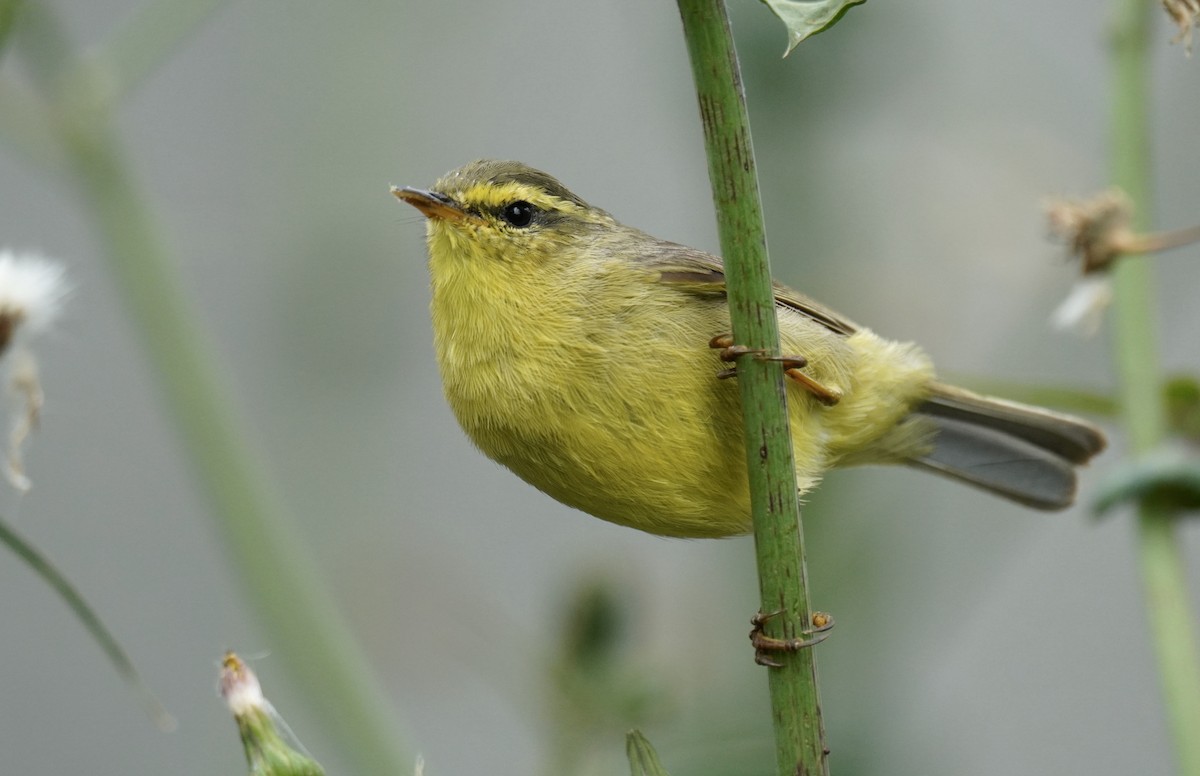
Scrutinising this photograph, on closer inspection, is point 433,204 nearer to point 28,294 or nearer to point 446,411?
point 28,294

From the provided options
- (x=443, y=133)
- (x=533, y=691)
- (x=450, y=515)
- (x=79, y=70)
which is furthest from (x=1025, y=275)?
(x=450, y=515)

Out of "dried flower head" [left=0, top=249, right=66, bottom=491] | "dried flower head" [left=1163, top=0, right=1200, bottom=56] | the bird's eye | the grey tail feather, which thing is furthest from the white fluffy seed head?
the grey tail feather

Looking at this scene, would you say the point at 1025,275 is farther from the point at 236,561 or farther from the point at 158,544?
the point at 158,544

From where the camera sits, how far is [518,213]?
3223 mm

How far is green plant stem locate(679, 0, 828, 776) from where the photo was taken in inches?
60.8

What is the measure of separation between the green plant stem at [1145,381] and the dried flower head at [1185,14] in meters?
0.53

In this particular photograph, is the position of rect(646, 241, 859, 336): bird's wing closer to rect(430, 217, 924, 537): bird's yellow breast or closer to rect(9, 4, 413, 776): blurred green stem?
rect(430, 217, 924, 537): bird's yellow breast

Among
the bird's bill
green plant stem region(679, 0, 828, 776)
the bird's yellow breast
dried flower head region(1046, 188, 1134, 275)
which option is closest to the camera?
green plant stem region(679, 0, 828, 776)

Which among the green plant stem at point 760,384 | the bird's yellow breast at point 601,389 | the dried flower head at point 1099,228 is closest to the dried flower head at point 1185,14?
the dried flower head at point 1099,228

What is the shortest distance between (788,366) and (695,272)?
1.17ft

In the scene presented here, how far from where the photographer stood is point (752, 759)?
7.34ft

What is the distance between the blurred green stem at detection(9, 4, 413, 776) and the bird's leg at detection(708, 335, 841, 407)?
95 cm

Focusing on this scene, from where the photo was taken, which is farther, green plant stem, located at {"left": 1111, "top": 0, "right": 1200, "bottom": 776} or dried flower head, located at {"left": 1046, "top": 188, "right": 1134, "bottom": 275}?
dried flower head, located at {"left": 1046, "top": 188, "right": 1134, "bottom": 275}

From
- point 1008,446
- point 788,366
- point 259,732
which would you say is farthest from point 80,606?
point 1008,446
